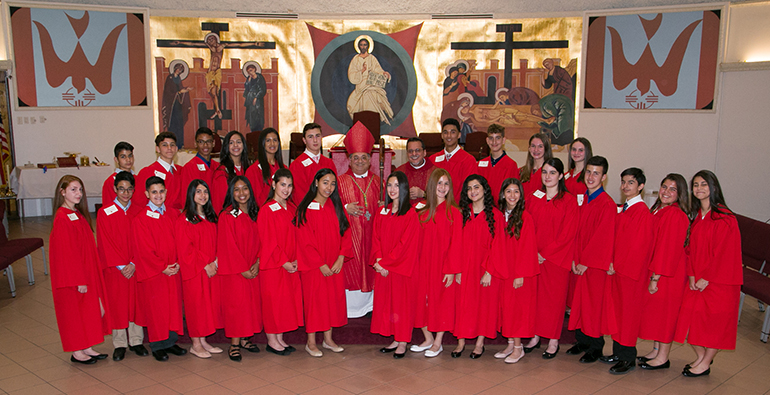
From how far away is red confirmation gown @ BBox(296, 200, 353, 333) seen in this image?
15.5 ft

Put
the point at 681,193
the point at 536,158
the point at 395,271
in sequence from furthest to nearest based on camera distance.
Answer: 1. the point at 536,158
2. the point at 395,271
3. the point at 681,193

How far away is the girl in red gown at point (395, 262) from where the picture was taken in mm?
4691

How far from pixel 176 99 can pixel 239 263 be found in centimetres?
799

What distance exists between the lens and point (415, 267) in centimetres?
477

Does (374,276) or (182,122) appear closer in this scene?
(374,276)

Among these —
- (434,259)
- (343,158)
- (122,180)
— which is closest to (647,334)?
(434,259)

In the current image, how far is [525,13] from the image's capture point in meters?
11.2

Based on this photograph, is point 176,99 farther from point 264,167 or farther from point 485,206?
point 485,206

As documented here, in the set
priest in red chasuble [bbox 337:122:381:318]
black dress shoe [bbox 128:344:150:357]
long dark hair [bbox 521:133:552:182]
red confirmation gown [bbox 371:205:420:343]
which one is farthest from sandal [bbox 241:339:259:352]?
long dark hair [bbox 521:133:552:182]

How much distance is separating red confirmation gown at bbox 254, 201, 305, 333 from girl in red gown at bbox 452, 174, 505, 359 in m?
1.48

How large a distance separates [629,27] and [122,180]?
985 centimetres

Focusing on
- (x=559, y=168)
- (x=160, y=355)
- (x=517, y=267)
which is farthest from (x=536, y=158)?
(x=160, y=355)

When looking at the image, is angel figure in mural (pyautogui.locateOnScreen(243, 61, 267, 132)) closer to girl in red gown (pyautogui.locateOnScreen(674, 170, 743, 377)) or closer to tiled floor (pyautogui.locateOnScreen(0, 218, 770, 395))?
tiled floor (pyautogui.locateOnScreen(0, 218, 770, 395))

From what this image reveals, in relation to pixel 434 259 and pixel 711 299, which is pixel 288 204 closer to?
pixel 434 259
